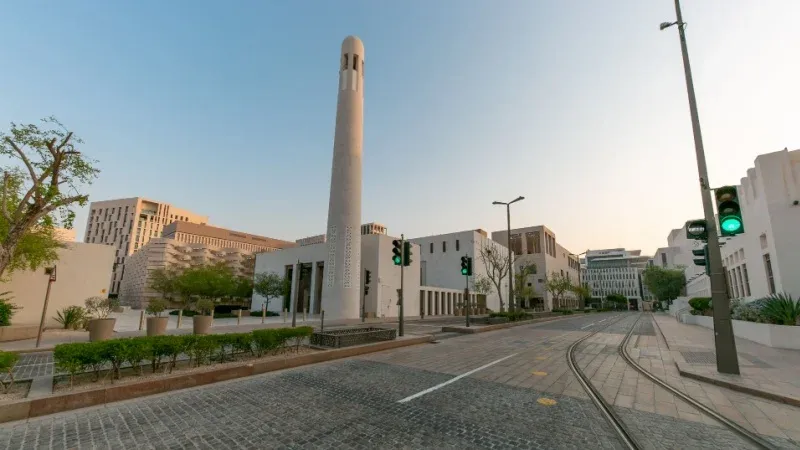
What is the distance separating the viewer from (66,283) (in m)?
22.4

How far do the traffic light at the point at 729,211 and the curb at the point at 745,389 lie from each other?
327 cm

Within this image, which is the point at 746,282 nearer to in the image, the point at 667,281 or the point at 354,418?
the point at 354,418

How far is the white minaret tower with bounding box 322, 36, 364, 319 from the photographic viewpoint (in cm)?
3550

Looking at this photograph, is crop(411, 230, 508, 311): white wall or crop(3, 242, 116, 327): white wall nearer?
crop(3, 242, 116, 327): white wall

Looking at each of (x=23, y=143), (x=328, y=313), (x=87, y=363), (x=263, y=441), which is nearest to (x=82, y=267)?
(x=23, y=143)

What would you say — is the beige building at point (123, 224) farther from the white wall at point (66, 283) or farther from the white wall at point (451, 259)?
the white wall at point (66, 283)

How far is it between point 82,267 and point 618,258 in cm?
18167

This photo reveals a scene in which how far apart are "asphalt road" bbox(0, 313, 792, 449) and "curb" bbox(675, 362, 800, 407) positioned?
2913mm

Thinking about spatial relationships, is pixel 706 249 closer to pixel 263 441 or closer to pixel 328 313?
pixel 263 441

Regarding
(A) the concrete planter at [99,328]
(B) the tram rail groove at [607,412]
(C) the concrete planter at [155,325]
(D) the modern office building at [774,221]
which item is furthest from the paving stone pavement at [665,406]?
(A) the concrete planter at [99,328]

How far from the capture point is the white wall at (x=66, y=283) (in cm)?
2039

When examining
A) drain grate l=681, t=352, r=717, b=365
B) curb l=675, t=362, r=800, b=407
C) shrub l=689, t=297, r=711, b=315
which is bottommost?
drain grate l=681, t=352, r=717, b=365

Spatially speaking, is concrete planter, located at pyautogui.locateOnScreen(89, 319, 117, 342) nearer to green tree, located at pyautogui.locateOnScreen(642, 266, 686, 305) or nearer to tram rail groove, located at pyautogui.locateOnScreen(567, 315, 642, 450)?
tram rail groove, located at pyautogui.locateOnScreen(567, 315, 642, 450)

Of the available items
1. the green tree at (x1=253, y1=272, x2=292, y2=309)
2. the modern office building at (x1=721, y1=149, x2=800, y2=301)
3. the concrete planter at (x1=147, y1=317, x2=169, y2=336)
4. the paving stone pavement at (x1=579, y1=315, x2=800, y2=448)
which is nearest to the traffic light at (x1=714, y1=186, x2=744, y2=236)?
the paving stone pavement at (x1=579, y1=315, x2=800, y2=448)
